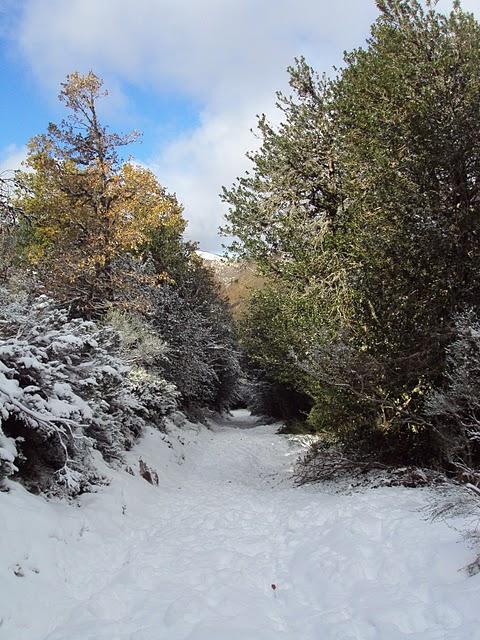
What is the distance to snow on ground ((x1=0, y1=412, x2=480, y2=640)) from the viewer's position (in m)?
3.80

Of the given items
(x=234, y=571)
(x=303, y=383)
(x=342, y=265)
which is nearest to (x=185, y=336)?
(x=303, y=383)

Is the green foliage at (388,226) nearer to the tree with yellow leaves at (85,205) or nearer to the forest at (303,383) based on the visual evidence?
the forest at (303,383)

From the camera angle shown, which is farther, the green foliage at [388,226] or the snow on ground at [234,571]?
the green foliage at [388,226]

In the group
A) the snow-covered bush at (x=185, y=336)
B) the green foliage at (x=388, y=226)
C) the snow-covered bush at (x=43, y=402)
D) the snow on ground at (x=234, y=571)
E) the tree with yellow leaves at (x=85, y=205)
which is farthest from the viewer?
the snow-covered bush at (x=185, y=336)

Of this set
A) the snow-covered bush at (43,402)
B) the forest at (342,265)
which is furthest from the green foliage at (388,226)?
the snow-covered bush at (43,402)

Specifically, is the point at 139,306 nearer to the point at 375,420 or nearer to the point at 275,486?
the point at 275,486

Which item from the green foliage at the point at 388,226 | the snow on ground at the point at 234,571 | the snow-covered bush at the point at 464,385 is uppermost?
the green foliage at the point at 388,226

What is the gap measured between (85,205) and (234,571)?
1224cm

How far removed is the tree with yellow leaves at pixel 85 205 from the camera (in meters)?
13.5

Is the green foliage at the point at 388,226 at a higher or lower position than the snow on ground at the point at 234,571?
higher

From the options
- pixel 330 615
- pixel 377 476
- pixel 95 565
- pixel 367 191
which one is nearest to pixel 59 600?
pixel 95 565

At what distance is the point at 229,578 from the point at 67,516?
2571 mm

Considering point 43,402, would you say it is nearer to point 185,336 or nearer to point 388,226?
point 388,226

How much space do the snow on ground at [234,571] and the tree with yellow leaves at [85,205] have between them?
7884 mm
